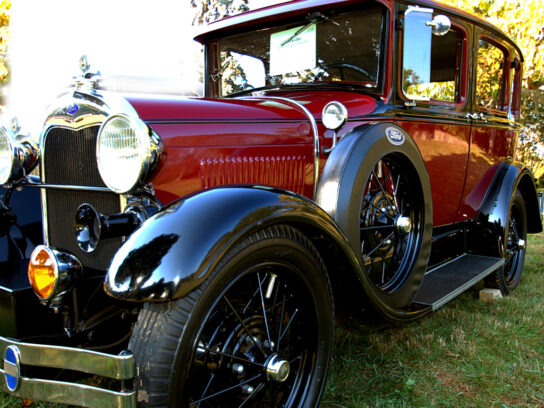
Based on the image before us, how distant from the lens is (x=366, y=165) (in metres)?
2.06

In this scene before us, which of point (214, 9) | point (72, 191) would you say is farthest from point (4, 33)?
point (72, 191)

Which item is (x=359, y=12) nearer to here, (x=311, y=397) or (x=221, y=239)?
(x=221, y=239)

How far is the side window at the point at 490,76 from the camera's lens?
3215 mm

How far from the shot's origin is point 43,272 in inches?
58.5

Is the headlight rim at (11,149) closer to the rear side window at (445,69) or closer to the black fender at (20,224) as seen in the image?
the black fender at (20,224)

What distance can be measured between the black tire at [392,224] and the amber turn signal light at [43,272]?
1363mm

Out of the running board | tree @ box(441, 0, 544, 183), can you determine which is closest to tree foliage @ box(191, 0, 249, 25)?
tree @ box(441, 0, 544, 183)

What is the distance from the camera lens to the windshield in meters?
2.52

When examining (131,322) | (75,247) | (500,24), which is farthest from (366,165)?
(500,24)

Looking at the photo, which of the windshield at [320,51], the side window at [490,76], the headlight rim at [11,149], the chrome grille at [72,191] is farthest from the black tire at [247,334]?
the side window at [490,76]

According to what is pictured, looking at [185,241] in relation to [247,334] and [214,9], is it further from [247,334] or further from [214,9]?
[214,9]

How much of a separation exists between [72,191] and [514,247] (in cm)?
329

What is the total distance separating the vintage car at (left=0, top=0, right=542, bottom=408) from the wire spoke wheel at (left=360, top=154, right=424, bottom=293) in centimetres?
1

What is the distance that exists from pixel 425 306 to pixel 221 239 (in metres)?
1.35
